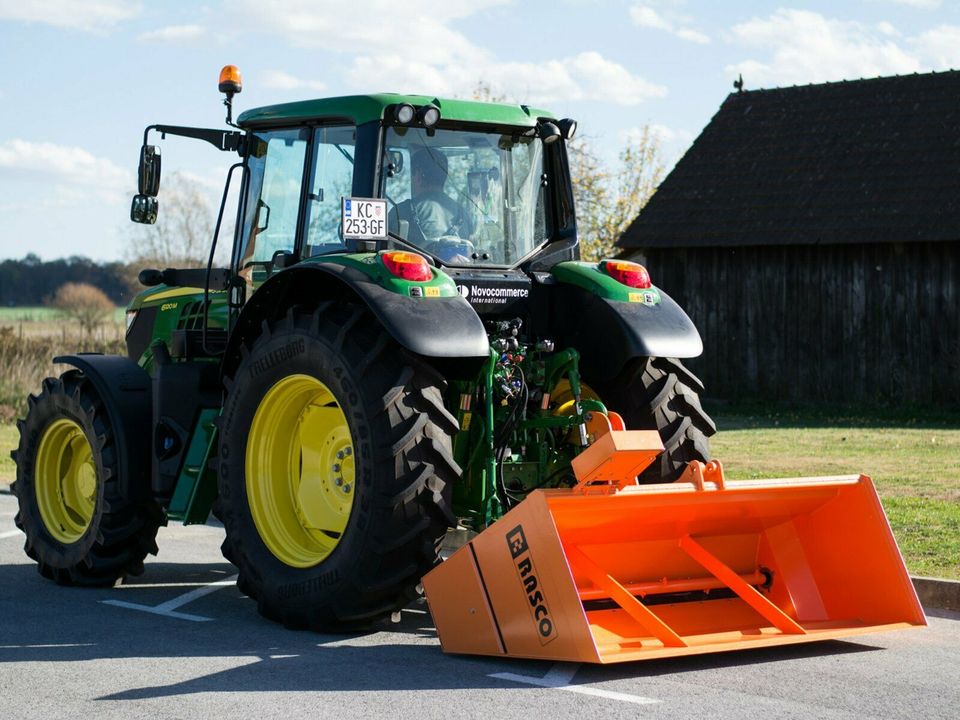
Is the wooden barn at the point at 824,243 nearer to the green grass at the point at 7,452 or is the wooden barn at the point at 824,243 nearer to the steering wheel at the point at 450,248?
the green grass at the point at 7,452

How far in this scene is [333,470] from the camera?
7.49 meters

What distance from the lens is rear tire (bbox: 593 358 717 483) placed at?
786 centimetres

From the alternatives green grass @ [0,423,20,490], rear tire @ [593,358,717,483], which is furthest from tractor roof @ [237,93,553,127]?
green grass @ [0,423,20,490]

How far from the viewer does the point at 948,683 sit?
6223 mm

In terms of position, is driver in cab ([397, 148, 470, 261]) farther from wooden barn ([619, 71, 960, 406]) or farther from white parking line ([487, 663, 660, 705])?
wooden barn ([619, 71, 960, 406])

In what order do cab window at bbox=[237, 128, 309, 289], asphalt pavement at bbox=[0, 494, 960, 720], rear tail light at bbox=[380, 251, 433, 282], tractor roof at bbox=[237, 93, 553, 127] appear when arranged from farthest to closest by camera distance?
cab window at bbox=[237, 128, 309, 289] → tractor roof at bbox=[237, 93, 553, 127] → rear tail light at bbox=[380, 251, 433, 282] → asphalt pavement at bbox=[0, 494, 960, 720]

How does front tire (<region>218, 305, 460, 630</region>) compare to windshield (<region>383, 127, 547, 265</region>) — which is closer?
front tire (<region>218, 305, 460, 630</region>)

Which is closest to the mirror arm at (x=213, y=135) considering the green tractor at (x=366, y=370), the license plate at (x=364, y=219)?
the green tractor at (x=366, y=370)

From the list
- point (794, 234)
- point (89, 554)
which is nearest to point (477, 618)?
point (89, 554)

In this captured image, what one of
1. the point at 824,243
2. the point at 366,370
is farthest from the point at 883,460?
the point at 366,370

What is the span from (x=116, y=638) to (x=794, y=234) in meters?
19.0

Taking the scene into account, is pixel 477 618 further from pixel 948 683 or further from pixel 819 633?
pixel 948 683

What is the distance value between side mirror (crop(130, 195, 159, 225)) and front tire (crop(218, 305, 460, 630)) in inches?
52.4

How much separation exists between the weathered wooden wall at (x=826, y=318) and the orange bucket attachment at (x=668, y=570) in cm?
1681
